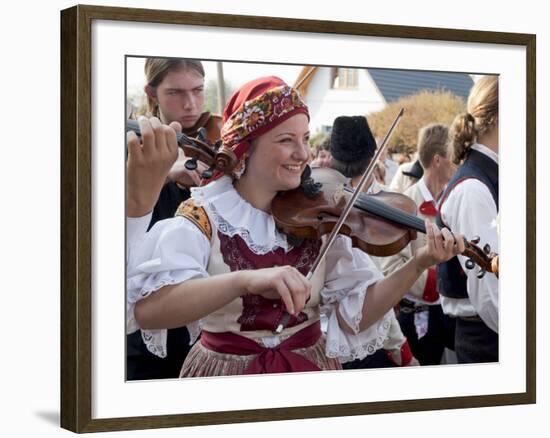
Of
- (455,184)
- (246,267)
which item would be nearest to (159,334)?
(246,267)

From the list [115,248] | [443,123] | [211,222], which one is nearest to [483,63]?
[443,123]

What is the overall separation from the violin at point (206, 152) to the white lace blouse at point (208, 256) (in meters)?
0.05

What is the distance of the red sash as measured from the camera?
15.2ft

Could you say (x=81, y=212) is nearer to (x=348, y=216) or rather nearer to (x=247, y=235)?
(x=247, y=235)

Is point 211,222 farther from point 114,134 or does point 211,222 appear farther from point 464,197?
point 464,197

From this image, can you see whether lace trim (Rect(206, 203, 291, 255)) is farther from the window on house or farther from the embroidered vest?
the window on house

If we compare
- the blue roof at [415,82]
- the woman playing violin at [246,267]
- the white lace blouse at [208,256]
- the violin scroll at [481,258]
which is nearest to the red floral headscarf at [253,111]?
the woman playing violin at [246,267]

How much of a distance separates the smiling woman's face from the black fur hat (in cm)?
12

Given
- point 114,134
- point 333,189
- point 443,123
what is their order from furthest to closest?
point 443,123 < point 333,189 < point 114,134

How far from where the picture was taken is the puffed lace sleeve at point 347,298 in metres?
4.79

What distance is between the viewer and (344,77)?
15.8 ft

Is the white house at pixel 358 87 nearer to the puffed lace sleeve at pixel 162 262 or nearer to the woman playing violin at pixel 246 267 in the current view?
the woman playing violin at pixel 246 267

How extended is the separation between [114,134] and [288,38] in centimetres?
72

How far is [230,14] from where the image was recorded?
4.59 metres
